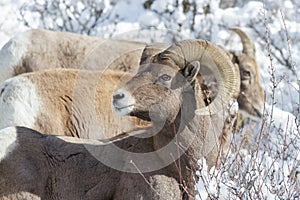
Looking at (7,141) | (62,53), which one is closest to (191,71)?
Result: (7,141)

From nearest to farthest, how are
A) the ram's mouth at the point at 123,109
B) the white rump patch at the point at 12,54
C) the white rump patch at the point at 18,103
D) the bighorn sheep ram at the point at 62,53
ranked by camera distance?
the ram's mouth at the point at 123,109 → the white rump patch at the point at 18,103 → the white rump patch at the point at 12,54 → the bighorn sheep ram at the point at 62,53

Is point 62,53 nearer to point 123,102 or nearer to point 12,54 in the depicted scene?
point 12,54

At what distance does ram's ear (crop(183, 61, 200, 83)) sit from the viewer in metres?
6.73

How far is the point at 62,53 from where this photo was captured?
1123 cm

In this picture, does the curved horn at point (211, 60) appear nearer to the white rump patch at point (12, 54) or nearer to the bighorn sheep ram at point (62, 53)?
the bighorn sheep ram at point (62, 53)

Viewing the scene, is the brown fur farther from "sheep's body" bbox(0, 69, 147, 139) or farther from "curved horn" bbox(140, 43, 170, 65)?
"curved horn" bbox(140, 43, 170, 65)

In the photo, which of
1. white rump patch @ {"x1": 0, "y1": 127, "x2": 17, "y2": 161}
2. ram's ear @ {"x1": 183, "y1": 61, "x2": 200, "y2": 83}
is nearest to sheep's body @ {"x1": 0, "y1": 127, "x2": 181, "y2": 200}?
white rump patch @ {"x1": 0, "y1": 127, "x2": 17, "y2": 161}

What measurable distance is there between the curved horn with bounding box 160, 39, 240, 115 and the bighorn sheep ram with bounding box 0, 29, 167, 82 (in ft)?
11.8

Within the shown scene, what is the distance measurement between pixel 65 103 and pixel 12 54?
241 cm

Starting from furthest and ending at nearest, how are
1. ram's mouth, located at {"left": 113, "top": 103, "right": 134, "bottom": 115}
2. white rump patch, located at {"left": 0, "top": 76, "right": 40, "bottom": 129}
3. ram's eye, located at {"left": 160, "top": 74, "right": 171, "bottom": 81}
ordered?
white rump patch, located at {"left": 0, "top": 76, "right": 40, "bottom": 129}, ram's eye, located at {"left": 160, "top": 74, "right": 171, "bottom": 81}, ram's mouth, located at {"left": 113, "top": 103, "right": 134, "bottom": 115}

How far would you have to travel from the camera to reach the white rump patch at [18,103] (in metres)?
8.09

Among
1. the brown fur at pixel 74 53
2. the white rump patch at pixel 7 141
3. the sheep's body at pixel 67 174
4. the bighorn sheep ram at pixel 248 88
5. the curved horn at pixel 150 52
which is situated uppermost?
the curved horn at pixel 150 52

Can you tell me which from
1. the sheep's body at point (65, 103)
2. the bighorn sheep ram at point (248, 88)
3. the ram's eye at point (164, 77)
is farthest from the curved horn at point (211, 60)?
the bighorn sheep ram at point (248, 88)

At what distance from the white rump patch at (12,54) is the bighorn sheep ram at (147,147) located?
12.5ft
